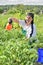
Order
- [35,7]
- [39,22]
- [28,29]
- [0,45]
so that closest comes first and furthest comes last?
[0,45], [28,29], [39,22], [35,7]

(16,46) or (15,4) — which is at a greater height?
(16,46)

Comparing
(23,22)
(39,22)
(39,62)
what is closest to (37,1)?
(39,22)

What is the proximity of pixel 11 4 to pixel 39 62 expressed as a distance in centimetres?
932

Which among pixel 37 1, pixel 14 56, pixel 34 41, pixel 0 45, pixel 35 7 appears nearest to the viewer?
pixel 14 56

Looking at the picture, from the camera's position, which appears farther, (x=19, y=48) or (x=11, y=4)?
(x=11, y=4)

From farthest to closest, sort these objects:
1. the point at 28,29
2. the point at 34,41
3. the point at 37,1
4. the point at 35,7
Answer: the point at 37,1, the point at 35,7, the point at 28,29, the point at 34,41

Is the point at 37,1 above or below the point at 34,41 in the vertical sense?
below

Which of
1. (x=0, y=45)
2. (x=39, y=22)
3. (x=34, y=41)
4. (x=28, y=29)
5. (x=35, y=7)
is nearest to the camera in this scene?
(x=0, y=45)

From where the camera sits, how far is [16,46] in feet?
14.9

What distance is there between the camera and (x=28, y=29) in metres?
5.83

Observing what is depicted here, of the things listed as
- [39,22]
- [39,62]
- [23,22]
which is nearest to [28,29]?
[23,22]

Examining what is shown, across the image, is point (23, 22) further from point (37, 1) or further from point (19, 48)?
point (37, 1)

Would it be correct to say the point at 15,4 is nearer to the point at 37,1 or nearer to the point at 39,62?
the point at 37,1

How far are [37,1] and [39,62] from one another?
9964 millimetres
